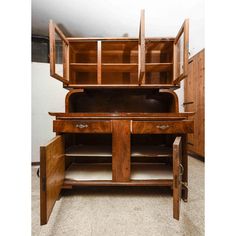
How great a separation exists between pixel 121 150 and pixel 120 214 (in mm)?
439

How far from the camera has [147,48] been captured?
1.59 meters

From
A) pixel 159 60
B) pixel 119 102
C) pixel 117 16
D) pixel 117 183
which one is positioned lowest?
pixel 117 183

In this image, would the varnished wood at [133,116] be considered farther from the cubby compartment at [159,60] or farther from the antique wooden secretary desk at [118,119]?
the cubby compartment at [159,60]

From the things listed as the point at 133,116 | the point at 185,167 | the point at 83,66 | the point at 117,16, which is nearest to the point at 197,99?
the point at 185,167

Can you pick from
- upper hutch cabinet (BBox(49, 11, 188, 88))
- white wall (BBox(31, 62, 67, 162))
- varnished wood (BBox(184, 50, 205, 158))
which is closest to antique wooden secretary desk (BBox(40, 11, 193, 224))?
upper hutch cabinet (BBox(49, 11, 188, 88))

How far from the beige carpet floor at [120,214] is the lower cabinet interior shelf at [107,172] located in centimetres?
15

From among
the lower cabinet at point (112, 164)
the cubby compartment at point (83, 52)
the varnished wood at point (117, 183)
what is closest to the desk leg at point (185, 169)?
the lower cabinet at point (112, 164)

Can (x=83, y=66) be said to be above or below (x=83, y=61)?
below

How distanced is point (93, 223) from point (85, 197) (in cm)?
32

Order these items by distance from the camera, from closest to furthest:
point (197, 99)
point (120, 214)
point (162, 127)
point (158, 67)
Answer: point (120, 214)
point (162, 127)
point (158, 67)
point (197, 99)

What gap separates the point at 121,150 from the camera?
1192 mm

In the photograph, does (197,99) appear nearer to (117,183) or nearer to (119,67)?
(119,67)

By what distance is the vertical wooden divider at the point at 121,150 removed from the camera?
46.4 inches
